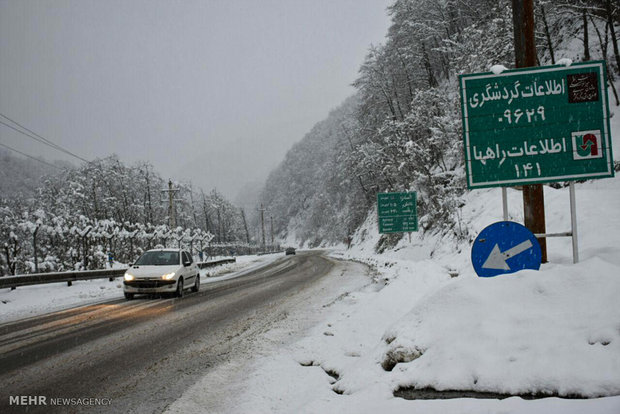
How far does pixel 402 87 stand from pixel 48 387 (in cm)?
4326

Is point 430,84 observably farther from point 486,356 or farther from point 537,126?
point 486,356

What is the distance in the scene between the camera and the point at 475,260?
5320mm

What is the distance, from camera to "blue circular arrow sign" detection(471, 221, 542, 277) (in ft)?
16.8

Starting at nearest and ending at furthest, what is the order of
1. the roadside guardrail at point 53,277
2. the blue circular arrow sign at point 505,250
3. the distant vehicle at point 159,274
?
the blue circular arrow sign at point 505,250 < the distant vehicle at point 159,274 < the roadside guardrail at point 53,277

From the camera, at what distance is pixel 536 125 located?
582 centimetres

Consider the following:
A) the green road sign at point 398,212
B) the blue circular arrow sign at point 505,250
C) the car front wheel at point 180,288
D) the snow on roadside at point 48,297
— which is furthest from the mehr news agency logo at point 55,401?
the green road sign at point 398,212

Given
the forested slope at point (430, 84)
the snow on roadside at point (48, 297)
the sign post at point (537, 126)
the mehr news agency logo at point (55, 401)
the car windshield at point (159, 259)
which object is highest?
the forested slope at point (430, 84)

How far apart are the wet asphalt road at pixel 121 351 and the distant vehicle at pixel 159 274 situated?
6.19 feet

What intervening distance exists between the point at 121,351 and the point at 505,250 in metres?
6.04

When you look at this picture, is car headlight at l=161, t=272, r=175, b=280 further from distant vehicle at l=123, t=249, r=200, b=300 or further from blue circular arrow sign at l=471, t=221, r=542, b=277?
blue circular arrow sign at l=471, t=221, r=542, b=277

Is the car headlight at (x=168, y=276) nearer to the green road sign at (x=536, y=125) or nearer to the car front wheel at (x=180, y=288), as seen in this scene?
the car front wheel at (x=180, y=288)

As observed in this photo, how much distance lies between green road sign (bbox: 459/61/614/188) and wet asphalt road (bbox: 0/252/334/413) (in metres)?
4.93

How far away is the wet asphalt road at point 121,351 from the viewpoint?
4.61 metres

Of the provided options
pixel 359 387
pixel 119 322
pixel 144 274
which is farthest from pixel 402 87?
pixel 359 387
